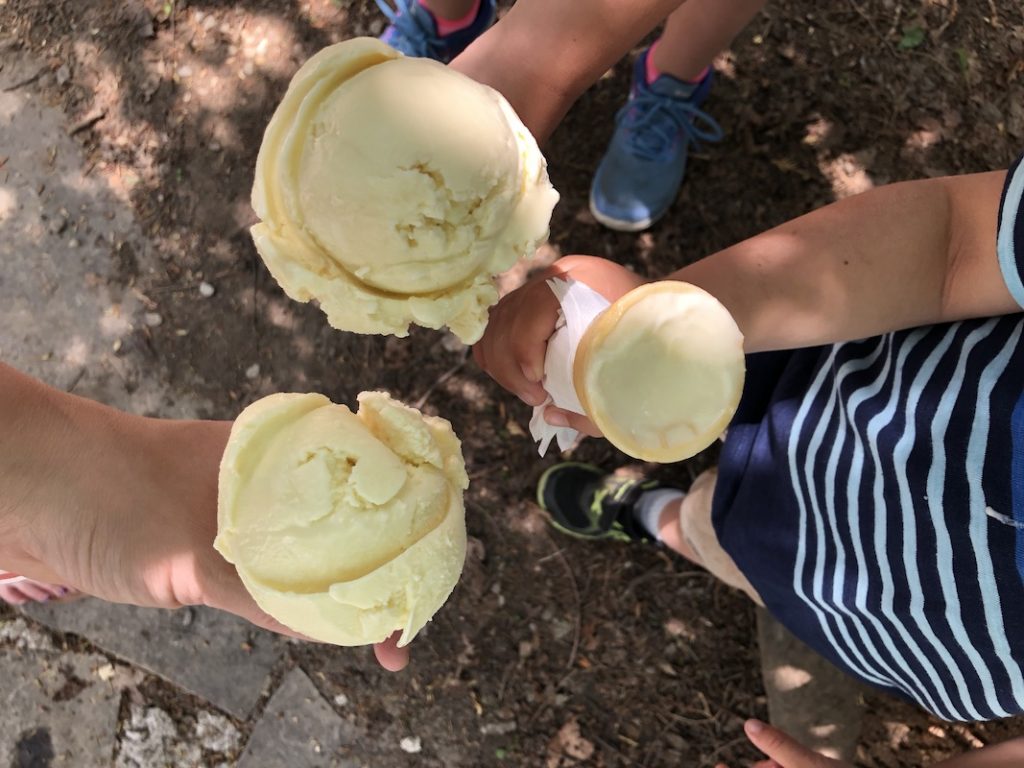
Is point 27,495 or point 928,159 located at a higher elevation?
point 928,159

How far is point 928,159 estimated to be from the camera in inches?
113

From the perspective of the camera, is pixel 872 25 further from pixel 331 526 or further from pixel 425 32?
pixel 331 526

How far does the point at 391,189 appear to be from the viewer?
123 cm

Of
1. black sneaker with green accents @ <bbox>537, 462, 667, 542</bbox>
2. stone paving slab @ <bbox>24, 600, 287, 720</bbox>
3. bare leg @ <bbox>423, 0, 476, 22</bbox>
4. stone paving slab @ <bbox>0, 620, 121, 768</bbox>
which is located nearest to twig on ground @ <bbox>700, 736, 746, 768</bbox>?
black sneaker with green accents @ <bbox>537, 462, 667, 542</bbox>

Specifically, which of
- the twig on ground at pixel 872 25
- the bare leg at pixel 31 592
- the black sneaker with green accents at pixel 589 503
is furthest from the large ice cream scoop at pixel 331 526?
the twig on ground at pixel 872 25

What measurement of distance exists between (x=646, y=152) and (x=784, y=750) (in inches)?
82.2

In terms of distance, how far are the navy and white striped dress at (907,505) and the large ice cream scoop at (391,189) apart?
3.18 feet

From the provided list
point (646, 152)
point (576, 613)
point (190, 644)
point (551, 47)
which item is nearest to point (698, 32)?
point (646, 152)

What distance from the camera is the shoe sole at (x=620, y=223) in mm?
2807

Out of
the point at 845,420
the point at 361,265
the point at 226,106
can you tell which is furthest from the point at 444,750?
the point at 226,106

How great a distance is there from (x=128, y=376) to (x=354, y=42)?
1959 millimetres

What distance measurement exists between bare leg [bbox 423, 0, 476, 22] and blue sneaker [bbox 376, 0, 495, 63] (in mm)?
48

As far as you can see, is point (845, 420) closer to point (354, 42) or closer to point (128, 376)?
point (354, 42)

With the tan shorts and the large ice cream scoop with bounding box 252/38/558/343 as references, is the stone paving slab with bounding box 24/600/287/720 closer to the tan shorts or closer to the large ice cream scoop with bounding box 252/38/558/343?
the tan shorts
